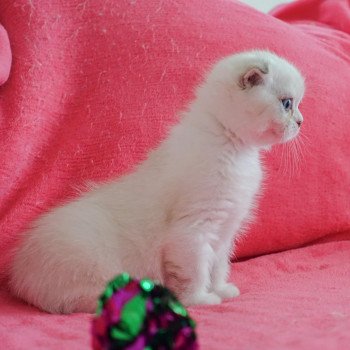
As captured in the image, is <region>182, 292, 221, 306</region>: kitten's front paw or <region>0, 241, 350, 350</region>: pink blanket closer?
<region>0, 241, 350, 350</region>: pink blanket

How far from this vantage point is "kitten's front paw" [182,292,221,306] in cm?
110

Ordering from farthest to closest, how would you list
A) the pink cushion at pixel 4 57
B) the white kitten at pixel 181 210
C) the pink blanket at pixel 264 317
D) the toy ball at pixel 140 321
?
1. the pink cushion at pixel 4 57
2. the white kitten at pixel 181 210
3. the pink blanket at pixel 264 317
4. the toy ball at pixel 140 321

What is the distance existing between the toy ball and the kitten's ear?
63 cm

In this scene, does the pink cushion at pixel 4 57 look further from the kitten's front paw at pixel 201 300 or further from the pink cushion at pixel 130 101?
the kitten's front paw at pixel 201 300

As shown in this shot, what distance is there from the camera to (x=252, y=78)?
114 centimetres

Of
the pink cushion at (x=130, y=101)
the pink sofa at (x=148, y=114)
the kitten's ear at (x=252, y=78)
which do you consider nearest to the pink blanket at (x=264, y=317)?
the pink sofa at (x=148, y=114)

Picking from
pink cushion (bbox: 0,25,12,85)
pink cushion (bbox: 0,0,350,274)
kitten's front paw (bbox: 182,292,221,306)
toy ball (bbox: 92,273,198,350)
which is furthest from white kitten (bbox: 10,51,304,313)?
toy ball (bbox: 92,273,198,350)

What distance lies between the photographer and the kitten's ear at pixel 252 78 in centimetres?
113

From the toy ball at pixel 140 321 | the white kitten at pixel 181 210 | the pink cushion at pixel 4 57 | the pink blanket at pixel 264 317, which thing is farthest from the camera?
the pink cushion at pixel 4 57

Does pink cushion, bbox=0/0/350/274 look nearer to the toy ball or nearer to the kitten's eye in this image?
the kitten's eye

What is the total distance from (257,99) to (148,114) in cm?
34

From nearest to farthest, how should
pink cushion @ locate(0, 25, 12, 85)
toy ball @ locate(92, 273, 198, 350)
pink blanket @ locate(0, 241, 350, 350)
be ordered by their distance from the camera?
toy ball @ locate(92, 273, 198, 350)
pink blanket @ locate(0, 241, 350, 350)
pink cushion @ locate(0, 25, 12, 85)

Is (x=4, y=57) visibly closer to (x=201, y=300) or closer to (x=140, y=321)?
(x=201, y=300)

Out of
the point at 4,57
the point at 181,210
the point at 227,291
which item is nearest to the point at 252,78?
the point at 181,210
